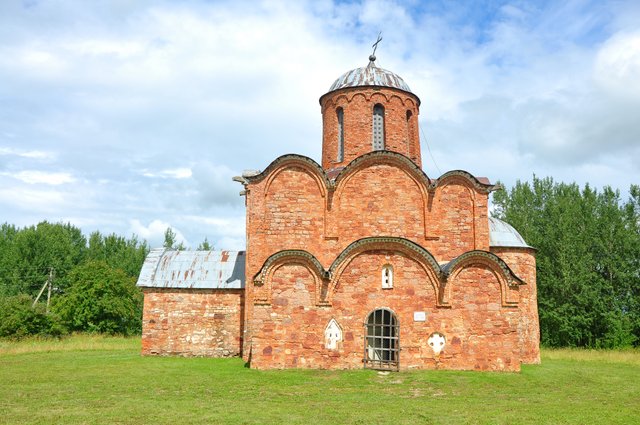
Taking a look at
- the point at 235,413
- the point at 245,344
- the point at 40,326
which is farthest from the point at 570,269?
the point at 40,326

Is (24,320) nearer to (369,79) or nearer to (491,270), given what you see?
(369,79)

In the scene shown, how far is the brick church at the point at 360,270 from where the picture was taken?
46.0 ft

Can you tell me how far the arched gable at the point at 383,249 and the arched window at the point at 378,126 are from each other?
5.31 metres

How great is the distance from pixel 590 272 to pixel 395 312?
1737 centimetres

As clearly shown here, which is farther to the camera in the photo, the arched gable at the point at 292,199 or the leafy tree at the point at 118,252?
the leafy tree at the point at 118,252

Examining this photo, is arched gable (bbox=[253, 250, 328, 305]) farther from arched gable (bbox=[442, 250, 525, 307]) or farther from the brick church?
arched gable (bbox=[442, 250, 525, 307])

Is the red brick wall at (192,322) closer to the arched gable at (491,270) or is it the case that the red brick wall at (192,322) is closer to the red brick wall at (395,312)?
the red brick wall at (395,312)

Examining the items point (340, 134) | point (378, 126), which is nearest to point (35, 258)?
point (340, 134)

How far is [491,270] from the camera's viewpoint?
14.4 metres

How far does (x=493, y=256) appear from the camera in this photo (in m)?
14.3

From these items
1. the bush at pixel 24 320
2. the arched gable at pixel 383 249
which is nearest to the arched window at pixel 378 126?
the arched gable at pixel 383 249

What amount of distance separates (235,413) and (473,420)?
3872 millimetres

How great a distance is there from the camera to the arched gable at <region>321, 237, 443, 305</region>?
1421 centimetres

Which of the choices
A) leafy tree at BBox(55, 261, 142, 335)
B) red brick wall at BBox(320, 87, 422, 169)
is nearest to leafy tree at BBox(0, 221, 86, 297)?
leafy tree at BBox(55, 261, 142, 335)
